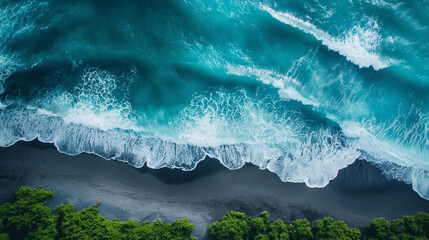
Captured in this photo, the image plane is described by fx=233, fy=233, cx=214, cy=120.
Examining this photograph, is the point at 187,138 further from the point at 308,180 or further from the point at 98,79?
the point at 308,180

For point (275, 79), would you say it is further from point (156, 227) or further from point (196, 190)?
point (156, 227)

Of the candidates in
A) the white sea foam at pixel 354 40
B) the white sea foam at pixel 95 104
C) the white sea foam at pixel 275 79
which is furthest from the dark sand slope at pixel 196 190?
the white sea foam at pixel 354 40

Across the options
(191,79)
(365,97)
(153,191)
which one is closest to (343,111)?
(365,97)

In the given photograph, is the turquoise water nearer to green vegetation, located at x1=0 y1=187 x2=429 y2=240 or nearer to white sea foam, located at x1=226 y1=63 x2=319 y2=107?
white sea foam, located at x1=226 y1=63 x2=319 y2=107

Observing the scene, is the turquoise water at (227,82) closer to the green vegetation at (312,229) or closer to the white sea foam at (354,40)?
the white sea foam at (354,40)

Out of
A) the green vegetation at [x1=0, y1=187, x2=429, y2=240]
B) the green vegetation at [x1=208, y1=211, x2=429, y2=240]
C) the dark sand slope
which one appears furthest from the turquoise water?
the green vegetation at [x1=0, y1=187, x2=429, y2=240]

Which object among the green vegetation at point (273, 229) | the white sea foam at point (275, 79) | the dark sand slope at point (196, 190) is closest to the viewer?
the green vegetation at point (273, 229)
